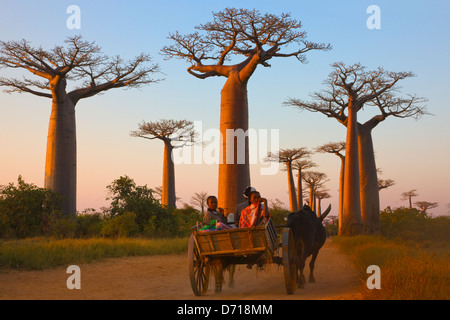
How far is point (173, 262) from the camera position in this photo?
9547 millimetres

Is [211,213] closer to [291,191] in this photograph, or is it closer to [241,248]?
[241,248]

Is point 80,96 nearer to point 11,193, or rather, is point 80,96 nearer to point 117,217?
point 11,193

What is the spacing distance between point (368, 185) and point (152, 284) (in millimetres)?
13808

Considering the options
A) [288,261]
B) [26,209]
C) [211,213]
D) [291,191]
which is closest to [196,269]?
[211,213]

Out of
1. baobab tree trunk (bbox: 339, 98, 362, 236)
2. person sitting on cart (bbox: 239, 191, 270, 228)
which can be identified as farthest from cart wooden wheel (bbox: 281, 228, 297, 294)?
baobab tree trunk (bbox: 339, 98, 362, 236)

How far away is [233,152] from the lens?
37.6ft

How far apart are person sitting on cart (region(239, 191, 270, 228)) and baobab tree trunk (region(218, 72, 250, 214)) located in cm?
592

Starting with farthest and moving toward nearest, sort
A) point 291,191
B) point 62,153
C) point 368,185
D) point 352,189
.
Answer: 1. point 291,191
2. point 368,185
3. point 352,189
4. point 62,153

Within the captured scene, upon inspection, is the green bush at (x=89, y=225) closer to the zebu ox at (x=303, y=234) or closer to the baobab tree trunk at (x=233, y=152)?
the baobab tree trunk at (x=233, y=152)

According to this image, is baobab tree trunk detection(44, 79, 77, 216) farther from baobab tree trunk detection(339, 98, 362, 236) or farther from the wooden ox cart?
the wooden ox cart

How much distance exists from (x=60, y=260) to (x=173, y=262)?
2275 mm

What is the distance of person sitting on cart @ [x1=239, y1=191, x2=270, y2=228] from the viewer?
5.25 metres
